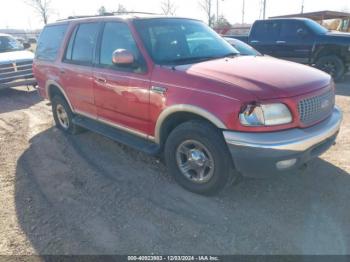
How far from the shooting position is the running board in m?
4.02

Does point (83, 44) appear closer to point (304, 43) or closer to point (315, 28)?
point (304, 43)

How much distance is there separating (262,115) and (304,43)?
835 cm

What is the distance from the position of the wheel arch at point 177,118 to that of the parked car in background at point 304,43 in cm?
798

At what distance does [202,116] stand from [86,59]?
2363 mm

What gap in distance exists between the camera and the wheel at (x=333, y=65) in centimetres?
977

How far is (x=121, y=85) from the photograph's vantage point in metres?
4.10

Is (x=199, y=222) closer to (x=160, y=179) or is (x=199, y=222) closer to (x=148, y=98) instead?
(x=160, y=179)

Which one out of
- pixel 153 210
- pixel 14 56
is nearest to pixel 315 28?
pixel 153 210

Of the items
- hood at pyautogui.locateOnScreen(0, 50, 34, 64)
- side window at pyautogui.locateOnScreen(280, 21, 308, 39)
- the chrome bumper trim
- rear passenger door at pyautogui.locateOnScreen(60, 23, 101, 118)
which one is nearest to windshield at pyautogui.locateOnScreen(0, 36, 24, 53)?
hood at pyautogui.locateOnScreen(0, 50, 34, 64)

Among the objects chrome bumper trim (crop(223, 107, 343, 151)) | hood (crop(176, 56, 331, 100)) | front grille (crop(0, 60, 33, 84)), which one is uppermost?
hood (crop(176, 56, 331, 100))

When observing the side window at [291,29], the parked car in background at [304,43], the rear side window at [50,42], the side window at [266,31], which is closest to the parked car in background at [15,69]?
the rear side window at [50,42]

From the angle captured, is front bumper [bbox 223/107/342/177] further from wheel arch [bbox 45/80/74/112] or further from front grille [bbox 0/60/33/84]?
front grille [bbox 0/60/33/84]

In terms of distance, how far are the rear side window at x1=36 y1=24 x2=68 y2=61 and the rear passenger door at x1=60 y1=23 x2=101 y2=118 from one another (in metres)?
0.42

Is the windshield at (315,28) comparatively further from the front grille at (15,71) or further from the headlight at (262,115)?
the front grille at (15,71)
